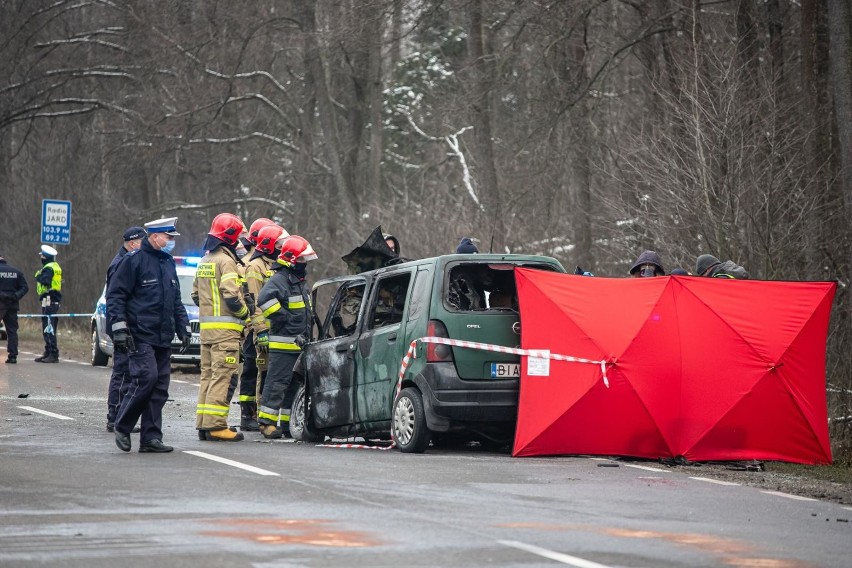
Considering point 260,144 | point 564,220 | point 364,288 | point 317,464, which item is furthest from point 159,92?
point 317,464

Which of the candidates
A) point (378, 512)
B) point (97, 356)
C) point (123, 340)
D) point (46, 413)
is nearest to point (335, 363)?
point (123, 340)

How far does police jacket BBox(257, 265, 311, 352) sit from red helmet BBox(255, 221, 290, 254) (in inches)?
25.0

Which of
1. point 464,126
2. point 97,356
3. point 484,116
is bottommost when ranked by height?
point 97,356

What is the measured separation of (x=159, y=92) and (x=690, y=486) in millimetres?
29288

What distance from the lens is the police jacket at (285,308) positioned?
48.3 feet

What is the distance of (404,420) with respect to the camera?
43.2ft

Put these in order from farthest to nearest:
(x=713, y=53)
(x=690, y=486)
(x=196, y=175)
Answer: (x=196, y=175), (x=713, y=53), (x=690, y=486)

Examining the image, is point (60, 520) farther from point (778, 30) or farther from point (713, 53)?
point (778, 30)

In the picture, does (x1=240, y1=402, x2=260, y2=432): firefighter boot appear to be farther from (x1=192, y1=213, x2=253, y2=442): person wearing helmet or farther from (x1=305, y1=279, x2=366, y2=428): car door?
(x1=192, y1=213, x2=253, y2=442): person wearing helmet

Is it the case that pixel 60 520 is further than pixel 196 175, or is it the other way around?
pixel 196 175

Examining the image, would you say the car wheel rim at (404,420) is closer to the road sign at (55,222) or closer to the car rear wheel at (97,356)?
the car rear wheel at (97,356)

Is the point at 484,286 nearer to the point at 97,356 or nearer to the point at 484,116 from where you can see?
the point at 97,356

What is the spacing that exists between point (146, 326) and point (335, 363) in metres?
2.21

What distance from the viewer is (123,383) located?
14.0 m
